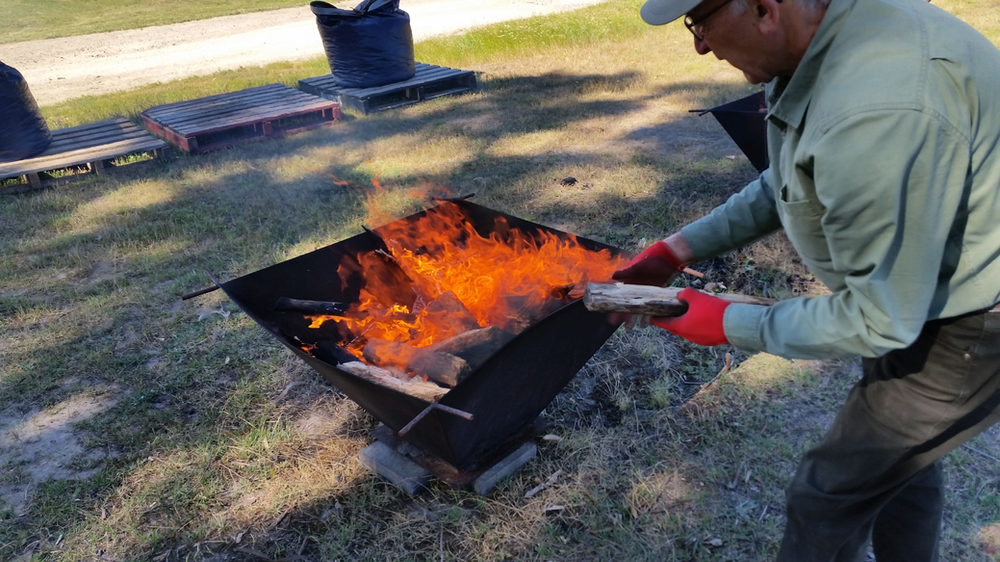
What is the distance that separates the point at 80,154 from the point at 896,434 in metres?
8.19

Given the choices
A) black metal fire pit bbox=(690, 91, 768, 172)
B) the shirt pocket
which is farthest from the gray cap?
black metal fire pit bbox=(690, 91, 768, 172)

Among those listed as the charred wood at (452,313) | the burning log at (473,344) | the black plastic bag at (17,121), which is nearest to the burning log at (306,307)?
the charred wood at (452,313)

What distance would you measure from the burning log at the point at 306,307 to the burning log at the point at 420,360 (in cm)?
35

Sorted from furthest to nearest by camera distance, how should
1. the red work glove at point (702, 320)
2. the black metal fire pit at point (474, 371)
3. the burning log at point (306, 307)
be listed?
1. the burning log at point (306, 307)
2. the black metal fire pit at point (474, 371)
3. the red work glove at point (702, 320)

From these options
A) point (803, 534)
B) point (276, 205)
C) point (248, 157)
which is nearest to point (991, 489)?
point (803, 534)

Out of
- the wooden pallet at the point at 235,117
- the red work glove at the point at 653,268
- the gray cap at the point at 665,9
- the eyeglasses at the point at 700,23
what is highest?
the gray cap at the point at 665,9

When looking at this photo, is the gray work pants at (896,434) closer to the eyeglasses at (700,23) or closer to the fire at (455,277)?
the eyeglasses at (700,23)

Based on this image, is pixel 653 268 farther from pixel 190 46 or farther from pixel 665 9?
pixel 190 46

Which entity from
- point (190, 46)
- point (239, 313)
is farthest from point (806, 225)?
point (190, 46)

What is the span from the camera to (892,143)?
4.11ft

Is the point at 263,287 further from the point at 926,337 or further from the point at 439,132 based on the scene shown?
the point at 439,132

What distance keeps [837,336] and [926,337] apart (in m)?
0.35

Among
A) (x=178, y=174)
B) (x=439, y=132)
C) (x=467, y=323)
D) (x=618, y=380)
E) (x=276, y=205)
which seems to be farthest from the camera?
(x=439, y=132)

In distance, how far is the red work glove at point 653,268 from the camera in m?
2.38
